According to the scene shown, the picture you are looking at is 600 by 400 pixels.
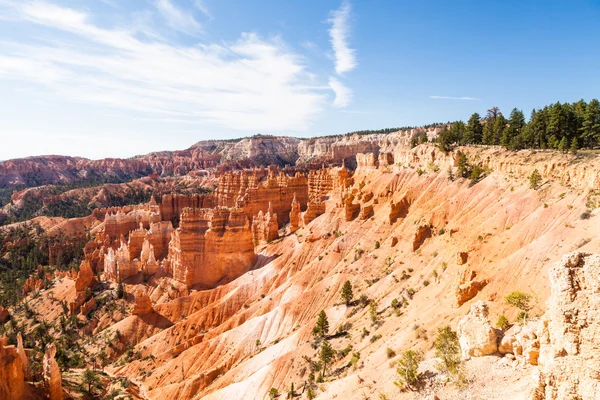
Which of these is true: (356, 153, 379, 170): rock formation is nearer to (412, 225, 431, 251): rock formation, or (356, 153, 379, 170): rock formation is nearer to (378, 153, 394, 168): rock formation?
(378, 153, 394, 168): rock formation

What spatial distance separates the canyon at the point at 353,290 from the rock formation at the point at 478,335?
0.08 meters

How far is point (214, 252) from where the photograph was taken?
199ft

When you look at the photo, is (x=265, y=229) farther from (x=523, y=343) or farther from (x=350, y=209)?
(x=523, y=343)

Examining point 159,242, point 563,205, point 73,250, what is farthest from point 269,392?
point 73,250

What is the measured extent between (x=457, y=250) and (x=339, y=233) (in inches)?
980

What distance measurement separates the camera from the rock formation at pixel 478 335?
712 inches

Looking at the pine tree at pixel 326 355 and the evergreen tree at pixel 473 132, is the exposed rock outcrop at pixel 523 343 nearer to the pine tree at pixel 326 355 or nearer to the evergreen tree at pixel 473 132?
the pine tree at pixel 326 355

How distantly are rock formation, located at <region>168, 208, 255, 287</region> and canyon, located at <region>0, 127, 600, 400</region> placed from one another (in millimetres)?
217

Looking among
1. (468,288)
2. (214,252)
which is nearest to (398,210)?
(468,288)

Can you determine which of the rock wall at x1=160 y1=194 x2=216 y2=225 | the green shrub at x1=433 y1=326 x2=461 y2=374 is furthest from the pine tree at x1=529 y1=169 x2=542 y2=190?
the rock wall at x1=160 y1=194 x2=216 y2=225

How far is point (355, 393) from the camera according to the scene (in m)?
21.7

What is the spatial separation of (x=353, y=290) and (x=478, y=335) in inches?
960

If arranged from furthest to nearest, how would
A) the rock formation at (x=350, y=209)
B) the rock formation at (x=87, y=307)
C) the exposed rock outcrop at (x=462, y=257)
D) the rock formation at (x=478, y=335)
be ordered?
the rock formation at (x=350, y=209), the rock formation at (x=87, y=307), the exposed rock outcrop at (x=462, y=257), the rock formation at (x=478, y=335)

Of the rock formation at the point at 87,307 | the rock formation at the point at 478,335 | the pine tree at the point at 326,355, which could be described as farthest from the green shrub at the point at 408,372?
the rock formation at the point at 87,307
